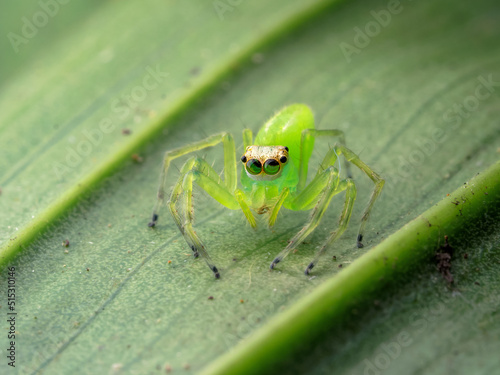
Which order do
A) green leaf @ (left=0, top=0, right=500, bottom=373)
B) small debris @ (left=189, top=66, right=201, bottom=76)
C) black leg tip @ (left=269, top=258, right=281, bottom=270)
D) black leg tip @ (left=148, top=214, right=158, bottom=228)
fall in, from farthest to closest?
small debris @ (left=189, top=66, right=201, bottom=76), black leg tip @ (left=148, top=214, right=158, bottom=228), black leg tip @ (left=269, top=258, right=281, bottom=270), green leaf @ (left=0, top=0, right=500, bottom=373)

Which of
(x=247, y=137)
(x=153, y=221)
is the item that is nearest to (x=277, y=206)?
(x=247, y=137)

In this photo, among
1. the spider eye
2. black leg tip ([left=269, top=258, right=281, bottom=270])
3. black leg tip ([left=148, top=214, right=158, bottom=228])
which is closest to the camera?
black leg tip ([left=269, top=258, right=281, bottom=270])

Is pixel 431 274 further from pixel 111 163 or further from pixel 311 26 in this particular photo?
pixel 311 26

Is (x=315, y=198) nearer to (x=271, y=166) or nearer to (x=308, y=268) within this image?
(x=271, y=166)

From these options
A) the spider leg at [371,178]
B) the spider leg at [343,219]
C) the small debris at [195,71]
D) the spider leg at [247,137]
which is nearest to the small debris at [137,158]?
the spider leg at [247,137]

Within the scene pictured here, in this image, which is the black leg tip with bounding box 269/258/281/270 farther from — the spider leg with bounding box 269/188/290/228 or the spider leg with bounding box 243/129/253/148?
the spider leg with bounding box 243/129/253/148

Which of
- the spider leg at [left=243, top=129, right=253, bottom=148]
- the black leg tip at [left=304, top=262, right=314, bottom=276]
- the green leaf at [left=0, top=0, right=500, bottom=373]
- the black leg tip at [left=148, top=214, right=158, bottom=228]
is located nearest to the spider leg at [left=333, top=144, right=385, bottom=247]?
the green leaf at [left=0, top=0, right=500, bottom=373]

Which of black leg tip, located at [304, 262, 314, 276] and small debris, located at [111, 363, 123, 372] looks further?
black leg tip, located at [304, 262, 314, 276]

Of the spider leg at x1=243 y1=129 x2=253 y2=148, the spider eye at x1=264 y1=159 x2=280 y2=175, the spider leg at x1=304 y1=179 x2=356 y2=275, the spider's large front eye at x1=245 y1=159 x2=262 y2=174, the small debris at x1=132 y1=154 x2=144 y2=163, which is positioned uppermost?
the small debris at x1=132 y1=154 x2=144 y2=163

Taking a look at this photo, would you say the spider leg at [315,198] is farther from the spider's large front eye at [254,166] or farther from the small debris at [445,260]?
the small debris at [445,260]
